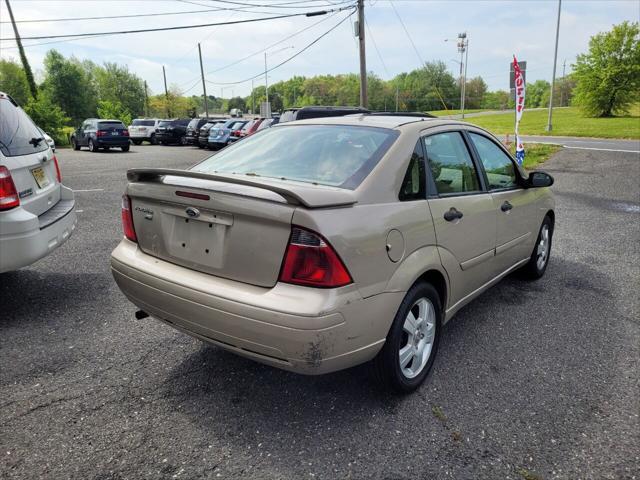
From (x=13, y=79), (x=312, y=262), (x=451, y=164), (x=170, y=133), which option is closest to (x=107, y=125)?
(x=170, y=133)

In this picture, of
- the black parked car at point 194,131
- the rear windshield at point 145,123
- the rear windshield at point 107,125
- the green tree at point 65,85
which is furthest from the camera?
the green tree at point 65,85

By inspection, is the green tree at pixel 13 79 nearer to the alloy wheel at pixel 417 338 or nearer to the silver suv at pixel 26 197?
the silver suv at pixel 26 197

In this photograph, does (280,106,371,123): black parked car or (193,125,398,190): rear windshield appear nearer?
(193,125,398,190): rear windshield

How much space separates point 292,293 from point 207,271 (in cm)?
55

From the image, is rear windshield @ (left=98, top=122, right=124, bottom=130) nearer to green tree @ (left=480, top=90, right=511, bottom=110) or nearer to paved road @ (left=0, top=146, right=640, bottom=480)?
paved road @ (left=0, top=146, right=640, bottom=480)

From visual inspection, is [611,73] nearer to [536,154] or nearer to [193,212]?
[536,154]

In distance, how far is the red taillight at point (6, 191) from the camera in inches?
146

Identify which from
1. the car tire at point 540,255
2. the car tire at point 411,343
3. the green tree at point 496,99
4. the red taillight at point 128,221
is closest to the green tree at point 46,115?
the red taillight at point 128,221

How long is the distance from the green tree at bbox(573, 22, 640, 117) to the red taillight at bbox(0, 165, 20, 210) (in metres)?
55.2

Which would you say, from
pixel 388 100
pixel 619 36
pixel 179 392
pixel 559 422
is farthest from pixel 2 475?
pixel 388 100

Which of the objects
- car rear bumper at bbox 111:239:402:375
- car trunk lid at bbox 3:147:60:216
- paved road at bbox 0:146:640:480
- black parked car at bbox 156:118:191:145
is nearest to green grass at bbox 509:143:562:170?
paved road at bbox 0:146:640:480

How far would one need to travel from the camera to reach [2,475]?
87.0 inches

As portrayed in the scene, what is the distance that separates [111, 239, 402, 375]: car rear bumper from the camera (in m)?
2.23

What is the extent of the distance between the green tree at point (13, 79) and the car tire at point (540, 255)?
248 ft
